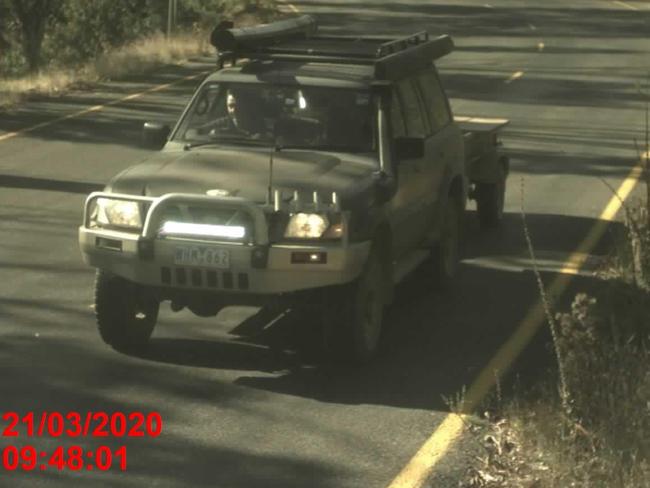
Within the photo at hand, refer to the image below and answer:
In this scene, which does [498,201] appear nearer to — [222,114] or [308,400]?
[222,114]

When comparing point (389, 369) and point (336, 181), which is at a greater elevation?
point (336, 181)

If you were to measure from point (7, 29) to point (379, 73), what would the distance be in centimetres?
4400

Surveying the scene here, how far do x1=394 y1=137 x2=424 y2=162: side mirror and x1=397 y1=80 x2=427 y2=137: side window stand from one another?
801mm

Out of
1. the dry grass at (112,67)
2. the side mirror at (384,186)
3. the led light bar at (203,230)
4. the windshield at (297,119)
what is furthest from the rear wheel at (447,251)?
the dry grass at (112,67)

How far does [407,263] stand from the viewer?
38.1 feet

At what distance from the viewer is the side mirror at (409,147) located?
35.3 ft

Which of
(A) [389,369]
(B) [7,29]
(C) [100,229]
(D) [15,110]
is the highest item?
(C) [100,229]

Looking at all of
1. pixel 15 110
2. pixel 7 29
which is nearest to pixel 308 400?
pixel 15 110

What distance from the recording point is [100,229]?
398 inches

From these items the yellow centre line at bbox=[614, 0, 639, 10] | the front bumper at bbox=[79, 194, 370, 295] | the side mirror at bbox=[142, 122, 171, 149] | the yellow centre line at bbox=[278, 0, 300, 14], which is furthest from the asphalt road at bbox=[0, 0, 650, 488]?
the yellow centre line at bbox=[614, 0, 639, 10]
